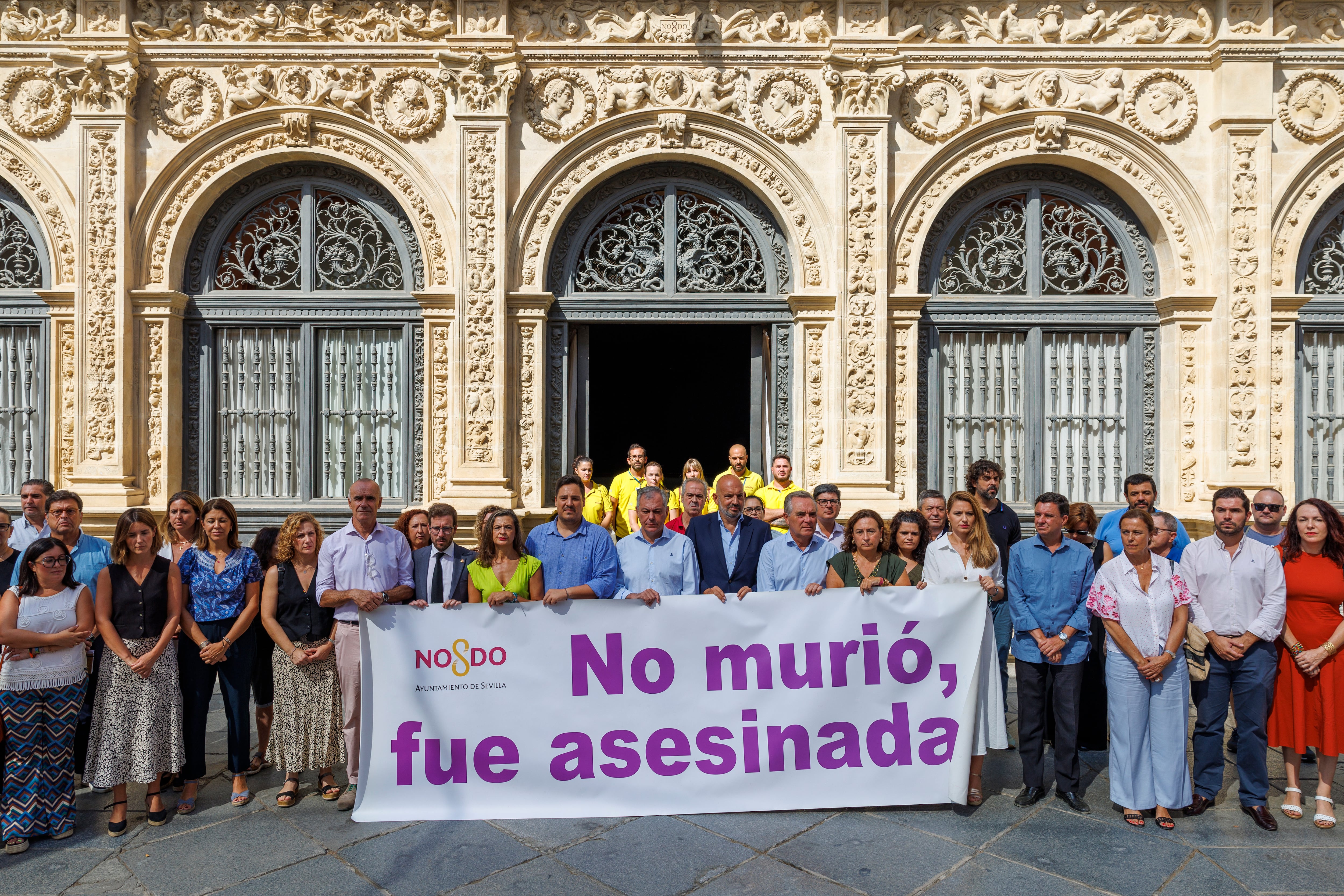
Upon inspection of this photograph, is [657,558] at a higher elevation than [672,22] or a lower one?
lower

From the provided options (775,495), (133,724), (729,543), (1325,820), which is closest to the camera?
(1325,820)

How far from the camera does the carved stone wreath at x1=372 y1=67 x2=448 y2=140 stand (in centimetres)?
927

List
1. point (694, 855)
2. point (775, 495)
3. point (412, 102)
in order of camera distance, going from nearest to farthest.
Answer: point (694, 855) < point (775, 495) < point (412, 102)

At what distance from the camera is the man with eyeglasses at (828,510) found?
5.94m

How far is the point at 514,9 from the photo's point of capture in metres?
9.23

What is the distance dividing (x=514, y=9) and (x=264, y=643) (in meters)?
7.02

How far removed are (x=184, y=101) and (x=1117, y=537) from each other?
1005cm

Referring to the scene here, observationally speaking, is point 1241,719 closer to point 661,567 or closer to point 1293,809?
point 1293,809

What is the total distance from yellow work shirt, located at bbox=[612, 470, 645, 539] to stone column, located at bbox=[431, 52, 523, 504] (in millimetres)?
1222

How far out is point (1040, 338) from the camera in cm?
971

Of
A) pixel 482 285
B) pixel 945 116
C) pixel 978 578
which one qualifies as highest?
pixel 945 116

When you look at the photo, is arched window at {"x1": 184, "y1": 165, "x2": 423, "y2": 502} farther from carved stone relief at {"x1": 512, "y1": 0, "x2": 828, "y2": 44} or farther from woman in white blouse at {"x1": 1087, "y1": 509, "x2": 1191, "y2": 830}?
woman in white blouse at {"x1": 1087, "y1": 509, "x2": 1191, "y2": 830}

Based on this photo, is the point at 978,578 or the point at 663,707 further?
the point at 978,578

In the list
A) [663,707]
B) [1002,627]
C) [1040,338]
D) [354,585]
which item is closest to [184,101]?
[354,585]
